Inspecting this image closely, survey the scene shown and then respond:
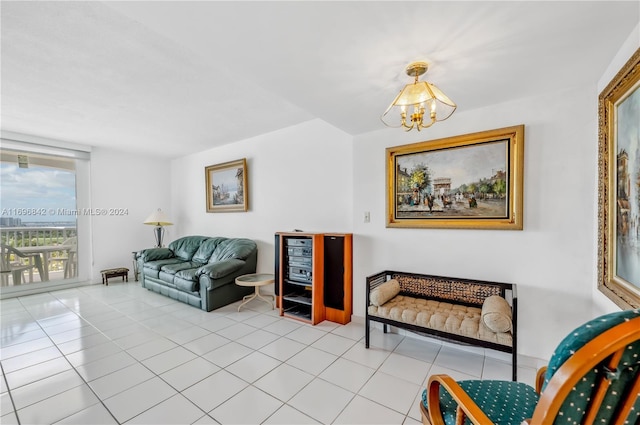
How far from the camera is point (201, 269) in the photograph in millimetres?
3705

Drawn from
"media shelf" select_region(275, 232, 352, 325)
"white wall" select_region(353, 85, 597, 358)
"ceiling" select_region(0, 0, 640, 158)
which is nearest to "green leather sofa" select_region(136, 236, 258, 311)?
"media shelf" select_region(275, 232, 352, 325)

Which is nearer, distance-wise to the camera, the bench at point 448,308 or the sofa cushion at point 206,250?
the bench at point 448,308

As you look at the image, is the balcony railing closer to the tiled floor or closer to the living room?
the living room

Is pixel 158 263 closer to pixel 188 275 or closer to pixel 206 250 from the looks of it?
pixel 206 250

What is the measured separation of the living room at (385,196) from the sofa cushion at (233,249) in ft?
0.76

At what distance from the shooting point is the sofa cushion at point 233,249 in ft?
13.5

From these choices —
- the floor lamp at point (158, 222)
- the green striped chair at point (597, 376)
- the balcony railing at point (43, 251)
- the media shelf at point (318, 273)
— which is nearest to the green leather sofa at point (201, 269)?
the floor lamp at point (158, 222)

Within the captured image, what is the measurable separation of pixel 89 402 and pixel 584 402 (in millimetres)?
2750

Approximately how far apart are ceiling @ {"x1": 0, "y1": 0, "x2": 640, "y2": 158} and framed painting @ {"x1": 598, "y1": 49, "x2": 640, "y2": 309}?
0.97ft

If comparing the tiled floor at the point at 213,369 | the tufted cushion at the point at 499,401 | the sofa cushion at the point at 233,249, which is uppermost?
the sofa cushion at the point at 233,249

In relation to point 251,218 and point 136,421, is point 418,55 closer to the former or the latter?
point 136,421

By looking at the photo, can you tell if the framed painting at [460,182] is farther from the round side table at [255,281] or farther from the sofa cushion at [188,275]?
the sofa cushion at [188,275]

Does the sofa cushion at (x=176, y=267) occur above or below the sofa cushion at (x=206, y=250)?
below

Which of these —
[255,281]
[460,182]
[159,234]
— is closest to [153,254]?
[159,234]
